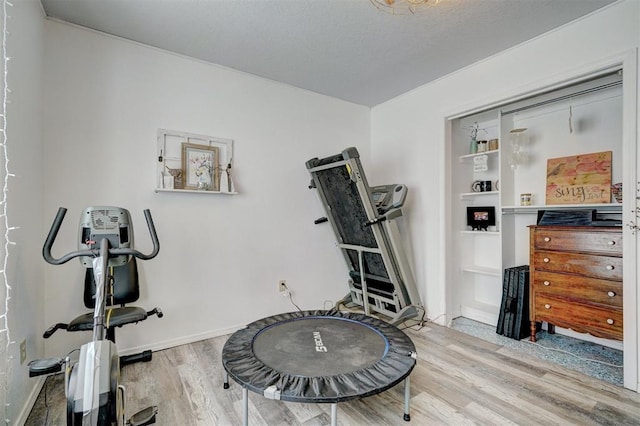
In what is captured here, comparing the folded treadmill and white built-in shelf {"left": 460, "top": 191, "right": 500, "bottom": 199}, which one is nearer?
the folded treadmill

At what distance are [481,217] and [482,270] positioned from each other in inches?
22.8

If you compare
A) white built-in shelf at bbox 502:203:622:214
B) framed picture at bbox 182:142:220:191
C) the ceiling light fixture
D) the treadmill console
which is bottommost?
white built-in shelf at bbox 502:203:622:214

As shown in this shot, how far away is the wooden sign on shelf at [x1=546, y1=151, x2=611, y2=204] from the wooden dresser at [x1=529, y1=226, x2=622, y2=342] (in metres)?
0.50

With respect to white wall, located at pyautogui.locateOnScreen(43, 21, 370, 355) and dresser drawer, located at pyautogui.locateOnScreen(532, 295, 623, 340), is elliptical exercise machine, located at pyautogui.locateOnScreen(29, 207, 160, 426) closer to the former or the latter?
white wall, located at pyautogui.locateOnScreen(43, 21, 370, 355)

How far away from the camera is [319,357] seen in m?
1.76

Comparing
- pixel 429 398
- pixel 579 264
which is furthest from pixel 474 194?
pixel 429 398

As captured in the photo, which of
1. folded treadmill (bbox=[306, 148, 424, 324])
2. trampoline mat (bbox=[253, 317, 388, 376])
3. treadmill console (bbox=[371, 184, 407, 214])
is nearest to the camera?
trampoline mat (bbox=[253, 317, 388, 376])

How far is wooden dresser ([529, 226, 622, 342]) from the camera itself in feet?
7.25

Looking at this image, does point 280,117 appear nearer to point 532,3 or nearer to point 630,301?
point 532,3

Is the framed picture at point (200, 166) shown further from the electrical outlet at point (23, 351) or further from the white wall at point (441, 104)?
the white wall at point (441, 104)

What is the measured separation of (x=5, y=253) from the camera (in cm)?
145

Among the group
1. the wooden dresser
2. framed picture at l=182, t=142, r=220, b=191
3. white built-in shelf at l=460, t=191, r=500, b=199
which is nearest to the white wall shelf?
white built-in shelf at l=460, t=191, r=500, b=199

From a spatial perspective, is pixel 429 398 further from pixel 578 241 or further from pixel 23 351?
pixel 23 351

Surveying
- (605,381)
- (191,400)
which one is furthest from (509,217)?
(191,400)
